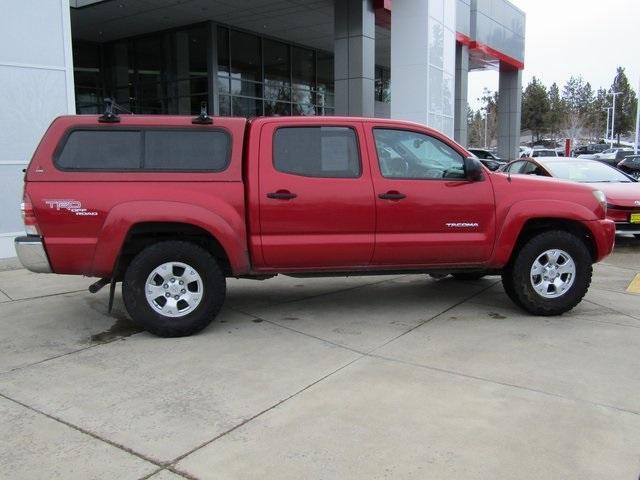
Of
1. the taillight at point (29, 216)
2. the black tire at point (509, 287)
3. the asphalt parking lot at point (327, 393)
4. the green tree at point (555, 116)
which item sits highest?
the green tree at point (555, 116)

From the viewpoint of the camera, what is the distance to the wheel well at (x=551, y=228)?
5.82 m

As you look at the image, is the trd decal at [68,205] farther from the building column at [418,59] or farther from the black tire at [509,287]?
the building column at [418,59]

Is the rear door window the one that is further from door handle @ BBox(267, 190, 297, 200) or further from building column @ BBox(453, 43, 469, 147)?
building column @ BBox(453, 43, 469, 147)

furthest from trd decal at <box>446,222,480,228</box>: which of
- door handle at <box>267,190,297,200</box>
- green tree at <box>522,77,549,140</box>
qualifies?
green tree at <box>522,77,549,140</box>

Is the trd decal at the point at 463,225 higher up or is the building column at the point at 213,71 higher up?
the building column at the point at 213,71

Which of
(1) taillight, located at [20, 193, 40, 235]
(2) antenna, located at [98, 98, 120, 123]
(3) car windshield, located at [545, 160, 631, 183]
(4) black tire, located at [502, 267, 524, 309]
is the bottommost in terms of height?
(4) black tire, located at [502, 267, 524, 309]

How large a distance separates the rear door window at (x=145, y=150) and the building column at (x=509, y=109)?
98.1 ft

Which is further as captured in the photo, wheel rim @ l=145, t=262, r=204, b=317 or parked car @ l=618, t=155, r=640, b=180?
parked car @ l=618, t=155, r=640, b=180

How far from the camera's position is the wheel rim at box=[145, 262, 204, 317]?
5094 mm

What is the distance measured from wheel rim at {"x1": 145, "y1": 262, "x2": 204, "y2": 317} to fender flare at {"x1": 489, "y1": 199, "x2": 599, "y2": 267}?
2.88 m

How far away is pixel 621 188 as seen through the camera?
9.92m

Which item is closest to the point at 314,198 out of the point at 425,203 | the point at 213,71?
the point at 425,203

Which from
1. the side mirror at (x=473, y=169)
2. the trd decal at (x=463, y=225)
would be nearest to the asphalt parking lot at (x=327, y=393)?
the trd decal at (x=463, y=225)

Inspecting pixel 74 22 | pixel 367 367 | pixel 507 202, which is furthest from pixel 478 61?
A: pixel 367 367
